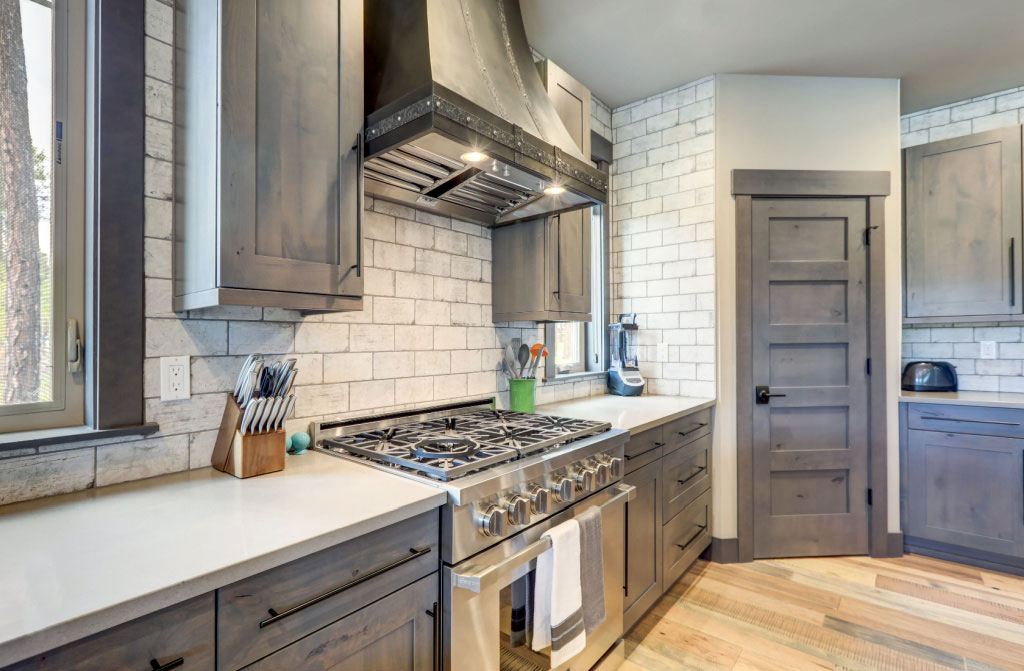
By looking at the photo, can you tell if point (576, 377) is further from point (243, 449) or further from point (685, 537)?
point (243, 449)

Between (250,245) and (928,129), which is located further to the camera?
(928,129)

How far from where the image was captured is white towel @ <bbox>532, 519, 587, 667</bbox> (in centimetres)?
153

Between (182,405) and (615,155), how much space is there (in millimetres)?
3038

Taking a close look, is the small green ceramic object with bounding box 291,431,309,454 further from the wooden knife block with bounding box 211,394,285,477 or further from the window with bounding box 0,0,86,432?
the window with bounding box 0,0,86,432

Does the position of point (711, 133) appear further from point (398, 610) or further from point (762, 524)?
point (398, 610)

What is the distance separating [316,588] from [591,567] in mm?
1014

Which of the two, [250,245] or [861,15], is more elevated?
[861,15]

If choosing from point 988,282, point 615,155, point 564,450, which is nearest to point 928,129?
point 988,282

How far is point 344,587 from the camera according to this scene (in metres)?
1.05

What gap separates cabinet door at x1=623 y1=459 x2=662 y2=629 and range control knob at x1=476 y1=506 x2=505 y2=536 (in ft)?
2.93

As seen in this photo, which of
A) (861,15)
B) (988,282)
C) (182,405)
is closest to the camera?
(182,405)

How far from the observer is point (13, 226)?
122 centimetres

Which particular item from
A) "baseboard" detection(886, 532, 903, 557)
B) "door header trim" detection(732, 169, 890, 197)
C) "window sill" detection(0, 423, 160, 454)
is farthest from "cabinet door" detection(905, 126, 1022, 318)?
"window sill" detection(0, 423, 160, 454)

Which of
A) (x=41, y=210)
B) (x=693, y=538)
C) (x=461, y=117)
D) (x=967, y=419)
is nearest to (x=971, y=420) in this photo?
(x=967, y=419)
